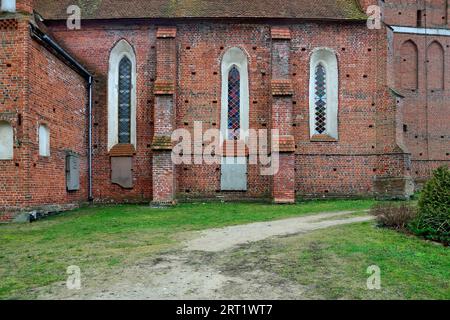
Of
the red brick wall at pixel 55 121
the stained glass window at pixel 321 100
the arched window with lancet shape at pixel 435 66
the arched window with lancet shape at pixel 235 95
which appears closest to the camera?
the red brick wall at pixel 55 121

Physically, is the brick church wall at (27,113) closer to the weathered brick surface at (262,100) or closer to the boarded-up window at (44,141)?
the boarded-up window at (44,141)

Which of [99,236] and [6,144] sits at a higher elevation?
[6,144]

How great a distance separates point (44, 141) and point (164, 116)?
Answer: 4986mm

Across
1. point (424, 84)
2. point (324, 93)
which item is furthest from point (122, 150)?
point (424, 84)

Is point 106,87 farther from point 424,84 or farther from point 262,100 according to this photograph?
point 424,84

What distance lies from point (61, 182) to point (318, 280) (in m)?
12.1

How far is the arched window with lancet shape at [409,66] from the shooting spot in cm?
2608

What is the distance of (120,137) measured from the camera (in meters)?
19.1

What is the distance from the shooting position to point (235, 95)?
1922cm

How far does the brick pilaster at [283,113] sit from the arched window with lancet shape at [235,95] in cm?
158

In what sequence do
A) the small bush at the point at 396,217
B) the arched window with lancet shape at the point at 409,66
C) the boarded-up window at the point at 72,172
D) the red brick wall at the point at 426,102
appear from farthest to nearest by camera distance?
1. the arched window with lancet shape at the point at 409,66
2. the red brick wall at the point at 426,102
3. the boarded-up window at the point at 72,172
4. the small bush at the point at 396,217

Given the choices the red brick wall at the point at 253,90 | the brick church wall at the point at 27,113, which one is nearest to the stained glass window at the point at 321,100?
the red brick wall at the point at 253,90

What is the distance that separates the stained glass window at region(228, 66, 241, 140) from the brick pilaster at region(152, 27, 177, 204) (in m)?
2.67

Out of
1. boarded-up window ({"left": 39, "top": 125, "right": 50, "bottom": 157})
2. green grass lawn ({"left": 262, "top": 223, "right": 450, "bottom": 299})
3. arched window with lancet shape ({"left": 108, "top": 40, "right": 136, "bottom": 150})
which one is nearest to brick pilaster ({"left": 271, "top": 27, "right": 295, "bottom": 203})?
arched window with lancet shape ({"left": 108, "top": 40, "right": 136, "bottom": 150})
